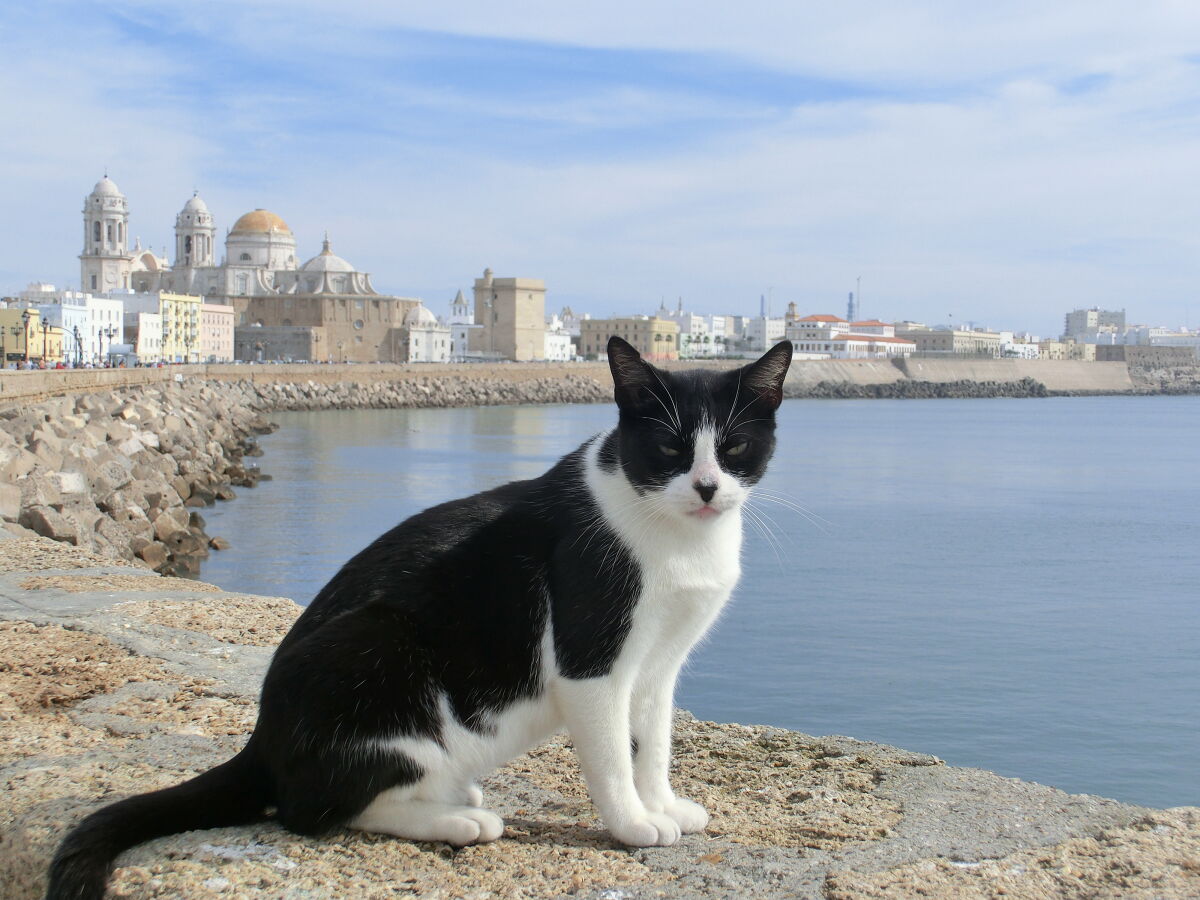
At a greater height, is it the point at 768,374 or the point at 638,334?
the point at 638,334

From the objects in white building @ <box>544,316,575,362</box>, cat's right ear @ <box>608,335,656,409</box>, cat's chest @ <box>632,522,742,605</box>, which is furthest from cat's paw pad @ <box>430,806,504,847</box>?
white building @ <box>544,316,575,362</box>

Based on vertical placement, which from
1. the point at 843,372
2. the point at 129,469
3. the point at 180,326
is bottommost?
the point at 129,469

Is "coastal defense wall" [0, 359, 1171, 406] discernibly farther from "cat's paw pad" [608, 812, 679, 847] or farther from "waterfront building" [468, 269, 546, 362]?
"waterfront building" [468, 269, 546, 362]

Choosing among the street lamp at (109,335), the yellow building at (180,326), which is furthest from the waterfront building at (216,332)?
the street lamp at (109,335)

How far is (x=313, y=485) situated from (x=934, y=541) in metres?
9.19

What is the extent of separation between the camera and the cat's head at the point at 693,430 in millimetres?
1972

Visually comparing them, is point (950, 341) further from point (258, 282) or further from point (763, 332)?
point (258, 282)

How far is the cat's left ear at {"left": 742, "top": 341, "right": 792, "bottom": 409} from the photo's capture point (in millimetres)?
2051

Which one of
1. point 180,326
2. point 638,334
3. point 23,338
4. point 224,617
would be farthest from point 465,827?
point 638,334

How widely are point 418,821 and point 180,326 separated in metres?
62.0

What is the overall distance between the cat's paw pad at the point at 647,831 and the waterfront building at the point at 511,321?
234 ft

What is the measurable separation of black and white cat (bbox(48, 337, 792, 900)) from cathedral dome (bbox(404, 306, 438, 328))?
6695 cm

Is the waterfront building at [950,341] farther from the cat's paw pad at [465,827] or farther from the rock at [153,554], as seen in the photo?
the cat's paw pad at [465,827]

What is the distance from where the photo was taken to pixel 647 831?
206 cm
